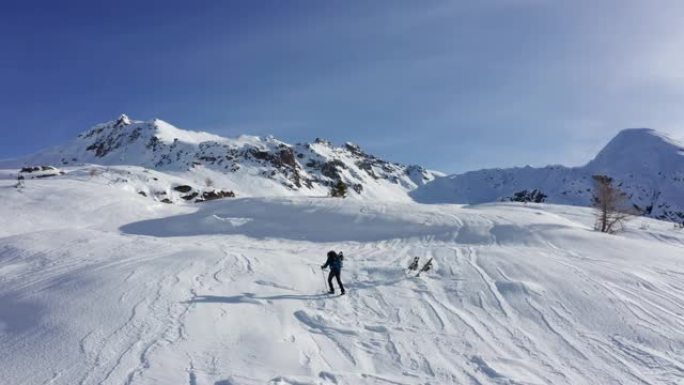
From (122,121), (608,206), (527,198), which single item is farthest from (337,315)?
(122,121)

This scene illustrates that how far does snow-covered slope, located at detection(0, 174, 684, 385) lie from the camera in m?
8.47

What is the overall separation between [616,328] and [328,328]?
665cm

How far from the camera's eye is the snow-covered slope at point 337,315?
847 centimetres

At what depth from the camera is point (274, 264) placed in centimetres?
1675

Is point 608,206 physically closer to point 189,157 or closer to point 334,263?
point 334,263

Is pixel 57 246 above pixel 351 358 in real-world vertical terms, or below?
above

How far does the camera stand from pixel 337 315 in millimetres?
11484

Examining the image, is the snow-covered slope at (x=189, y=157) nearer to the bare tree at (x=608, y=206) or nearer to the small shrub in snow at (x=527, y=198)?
the small shrub in snow at (x=527, y=198)

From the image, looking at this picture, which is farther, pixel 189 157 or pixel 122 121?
pixel 122 121

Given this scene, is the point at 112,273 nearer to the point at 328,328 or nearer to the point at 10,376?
the point at 10,376

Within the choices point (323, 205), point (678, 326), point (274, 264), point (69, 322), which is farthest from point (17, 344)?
point (323, 205)

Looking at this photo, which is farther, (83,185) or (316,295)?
(83,185)

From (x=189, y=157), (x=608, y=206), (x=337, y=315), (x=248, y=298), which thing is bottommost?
(x=337, y=315)

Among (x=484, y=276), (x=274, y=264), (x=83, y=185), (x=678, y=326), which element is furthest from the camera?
(x=83, y=185)
